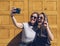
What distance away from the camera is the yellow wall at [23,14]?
907cm

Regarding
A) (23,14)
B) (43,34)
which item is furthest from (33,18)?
(23,14)

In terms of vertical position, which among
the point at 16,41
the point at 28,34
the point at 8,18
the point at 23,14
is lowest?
the point at 16,41

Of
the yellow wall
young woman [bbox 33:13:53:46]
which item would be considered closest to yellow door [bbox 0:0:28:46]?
the yellow wall

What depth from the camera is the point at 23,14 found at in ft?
29.8

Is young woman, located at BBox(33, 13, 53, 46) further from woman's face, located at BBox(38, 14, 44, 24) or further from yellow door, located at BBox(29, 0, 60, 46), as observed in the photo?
yellow door, located at BBox(29, 0, 60, 46)

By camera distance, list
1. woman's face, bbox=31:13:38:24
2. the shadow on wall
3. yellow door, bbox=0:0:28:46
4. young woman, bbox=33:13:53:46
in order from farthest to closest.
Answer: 1. yellow door, bbox=0:0:28:46
2. the shadow on wall
3. woman's face, bbox=31:13:38:24
4. young woman, bbox=33:13:53:46

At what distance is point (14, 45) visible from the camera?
355 inches

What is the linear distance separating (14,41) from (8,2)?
1037mm

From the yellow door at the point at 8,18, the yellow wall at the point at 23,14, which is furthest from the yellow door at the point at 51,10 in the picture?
the yellow door at the point at 8,18

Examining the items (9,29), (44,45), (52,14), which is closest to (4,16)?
(9,29)

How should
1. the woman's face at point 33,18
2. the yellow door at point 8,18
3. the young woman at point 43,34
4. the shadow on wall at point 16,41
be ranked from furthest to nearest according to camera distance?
the yellow door at point 8,18 < the shadow on wall at point 16,41 < the woman's face at point 33,18 < the young woman at point 43,34

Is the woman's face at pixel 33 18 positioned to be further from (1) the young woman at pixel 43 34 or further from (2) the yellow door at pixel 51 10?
(2) the yellow door at pixel 51 10

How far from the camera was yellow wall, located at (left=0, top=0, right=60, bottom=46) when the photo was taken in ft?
29.8

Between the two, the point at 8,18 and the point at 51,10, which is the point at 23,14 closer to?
the point at 8,18
